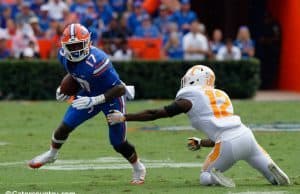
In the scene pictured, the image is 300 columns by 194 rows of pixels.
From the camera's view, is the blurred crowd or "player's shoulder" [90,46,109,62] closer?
"player's shoulder" [90,46,109,62]

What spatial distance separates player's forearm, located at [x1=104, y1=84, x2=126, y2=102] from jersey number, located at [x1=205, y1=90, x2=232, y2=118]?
0.87 meters

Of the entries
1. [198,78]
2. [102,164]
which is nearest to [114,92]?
[198,78]

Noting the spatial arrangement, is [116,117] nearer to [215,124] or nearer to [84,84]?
[84,84]

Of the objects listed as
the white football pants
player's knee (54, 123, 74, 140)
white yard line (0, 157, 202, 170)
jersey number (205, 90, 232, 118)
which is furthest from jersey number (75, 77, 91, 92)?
white yard line (0, 157, 202, 170)

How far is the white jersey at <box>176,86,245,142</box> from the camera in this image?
340 inches

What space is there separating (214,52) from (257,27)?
12.1ft

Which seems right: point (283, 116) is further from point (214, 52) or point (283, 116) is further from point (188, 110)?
point (188, 110)

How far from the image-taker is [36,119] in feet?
52.8

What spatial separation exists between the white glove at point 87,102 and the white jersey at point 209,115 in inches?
30.1

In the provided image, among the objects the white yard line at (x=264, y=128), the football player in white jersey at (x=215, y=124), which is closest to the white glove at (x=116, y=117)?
the football player in white jersey at (x=215, y=124)

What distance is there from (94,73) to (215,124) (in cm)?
129

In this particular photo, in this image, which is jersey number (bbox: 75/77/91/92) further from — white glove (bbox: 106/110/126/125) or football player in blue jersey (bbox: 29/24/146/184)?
white glove (bbox: 106/110/126/125)

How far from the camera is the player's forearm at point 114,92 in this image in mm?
9016

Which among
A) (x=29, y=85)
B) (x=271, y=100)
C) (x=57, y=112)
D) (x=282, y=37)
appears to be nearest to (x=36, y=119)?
(x=57, y=112)
